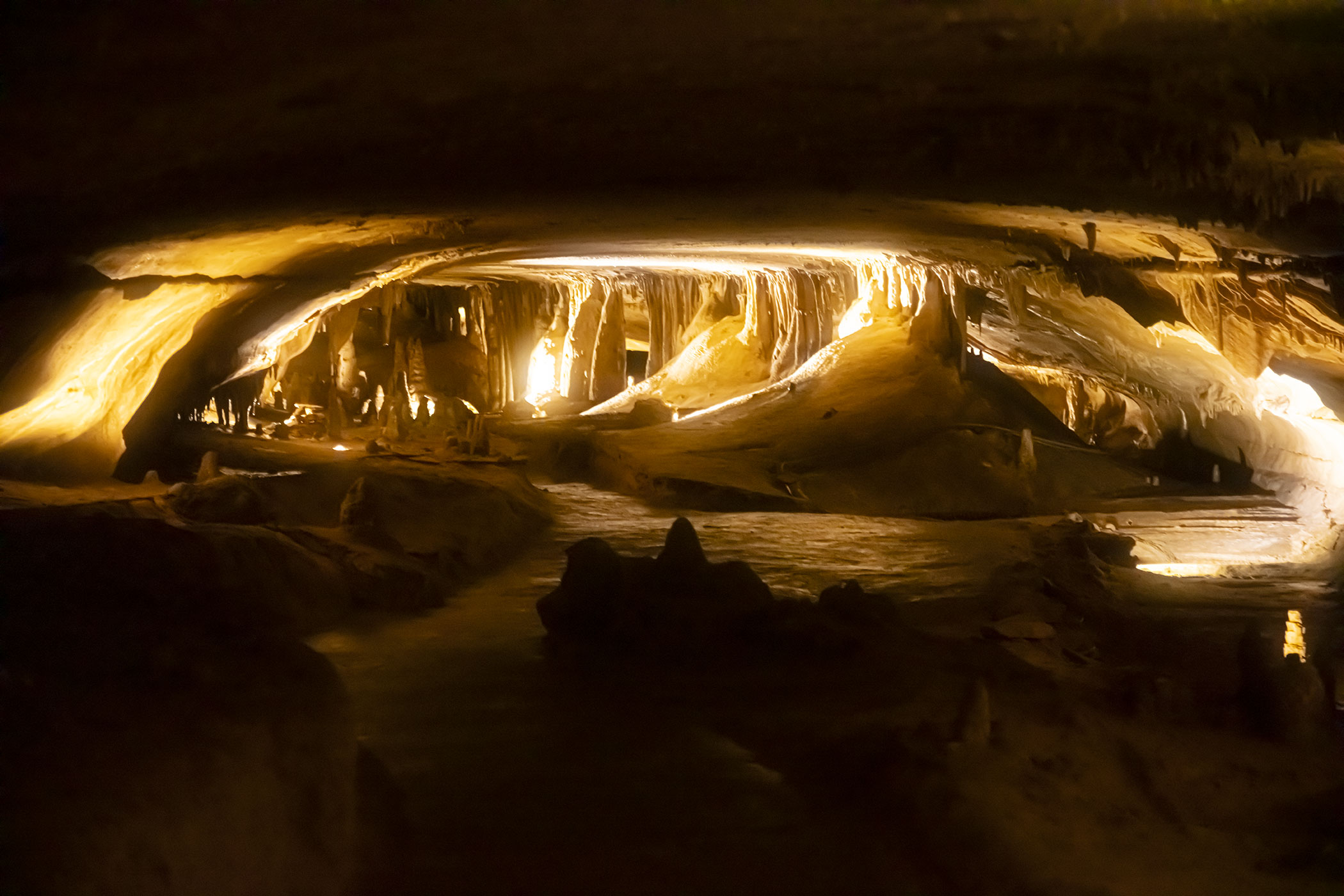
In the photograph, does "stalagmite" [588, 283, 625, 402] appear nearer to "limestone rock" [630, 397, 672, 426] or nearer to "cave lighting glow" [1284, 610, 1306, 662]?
"limestone rock" [630, 397, 672, 426]

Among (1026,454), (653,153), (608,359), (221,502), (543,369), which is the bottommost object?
(221,502)

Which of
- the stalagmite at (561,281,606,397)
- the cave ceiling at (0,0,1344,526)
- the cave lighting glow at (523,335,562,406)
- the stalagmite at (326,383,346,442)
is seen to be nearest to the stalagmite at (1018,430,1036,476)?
the cave ceiling at (0,0,1344,526)

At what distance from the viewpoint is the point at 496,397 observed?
964 inches

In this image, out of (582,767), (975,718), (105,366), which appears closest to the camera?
(582,767)

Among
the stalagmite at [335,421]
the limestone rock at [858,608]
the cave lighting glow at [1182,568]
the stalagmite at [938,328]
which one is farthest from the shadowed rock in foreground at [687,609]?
the stalagmite at [335,421]

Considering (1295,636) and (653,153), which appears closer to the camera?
(653,153)

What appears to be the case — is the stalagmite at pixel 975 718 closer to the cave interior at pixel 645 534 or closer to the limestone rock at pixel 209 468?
the cave interior at pixel 645 534

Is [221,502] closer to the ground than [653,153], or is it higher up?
closer to the ground

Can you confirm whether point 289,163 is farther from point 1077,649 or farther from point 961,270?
point 961,270

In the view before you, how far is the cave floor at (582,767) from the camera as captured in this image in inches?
168

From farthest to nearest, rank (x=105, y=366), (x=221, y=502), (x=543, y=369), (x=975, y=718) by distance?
1. (x=543, y=369)
2. (x=105, y=366)
3. (x=221, y=502)
4. (x=975, y=718)

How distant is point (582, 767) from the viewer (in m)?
5.18

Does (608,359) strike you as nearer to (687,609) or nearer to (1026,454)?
(1026,454)

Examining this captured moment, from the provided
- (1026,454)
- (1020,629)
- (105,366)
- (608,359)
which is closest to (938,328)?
(1026,454)
